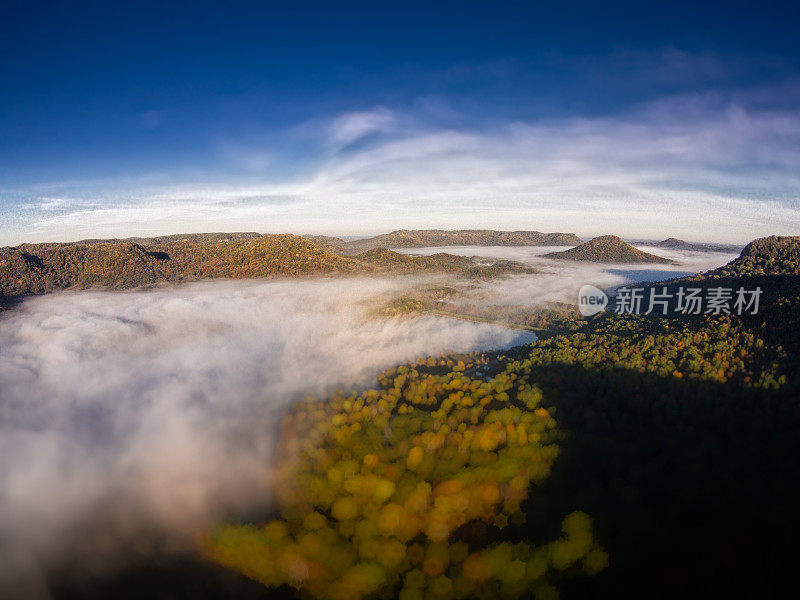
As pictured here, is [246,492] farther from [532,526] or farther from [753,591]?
[753,591]

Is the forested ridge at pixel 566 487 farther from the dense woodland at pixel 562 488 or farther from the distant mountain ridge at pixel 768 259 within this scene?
the distant mountain ridge at pixel 768 259

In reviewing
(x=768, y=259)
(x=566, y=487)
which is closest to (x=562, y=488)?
(x=566, y=487)

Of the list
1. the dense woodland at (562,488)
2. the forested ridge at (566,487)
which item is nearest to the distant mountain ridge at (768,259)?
the dense woodland at (562,488)

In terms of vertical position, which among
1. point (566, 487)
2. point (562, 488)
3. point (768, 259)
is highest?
point (768, 259)

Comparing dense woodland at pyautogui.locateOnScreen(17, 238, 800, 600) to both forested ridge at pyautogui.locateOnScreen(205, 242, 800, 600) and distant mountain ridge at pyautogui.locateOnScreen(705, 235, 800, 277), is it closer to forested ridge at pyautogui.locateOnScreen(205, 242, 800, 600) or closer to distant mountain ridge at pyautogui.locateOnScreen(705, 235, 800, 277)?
forested ridge at pyautogui.locateOnScreen(205, 242, 800, 600)

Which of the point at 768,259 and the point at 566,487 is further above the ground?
the point at 768,259

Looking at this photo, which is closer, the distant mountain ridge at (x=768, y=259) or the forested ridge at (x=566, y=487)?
the forested ridge at (x=566, y=487)

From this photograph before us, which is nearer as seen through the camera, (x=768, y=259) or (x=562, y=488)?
(x=562, y=488)

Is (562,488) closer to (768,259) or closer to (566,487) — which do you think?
(566,487)

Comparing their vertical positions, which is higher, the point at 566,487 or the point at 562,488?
the point at 566,487

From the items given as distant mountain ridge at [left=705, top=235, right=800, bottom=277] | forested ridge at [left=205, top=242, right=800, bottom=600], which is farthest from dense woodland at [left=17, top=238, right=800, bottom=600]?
distant mountain ridge at [left=705, top=235, right=800, bottom=277]

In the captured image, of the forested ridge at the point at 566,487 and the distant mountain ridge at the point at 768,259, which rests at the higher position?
the distant mountain ridge at the point at 768,259
